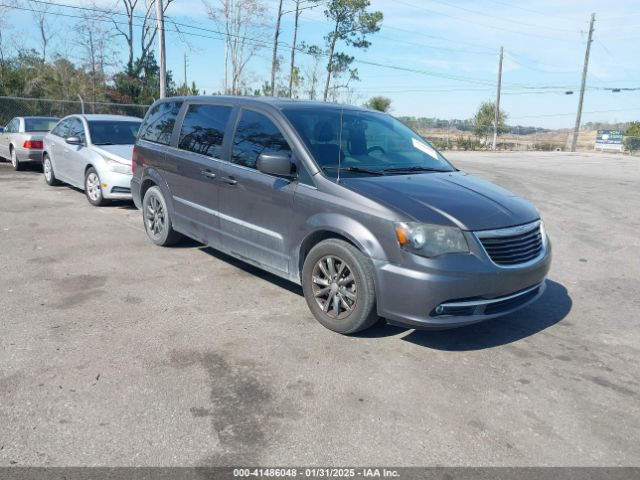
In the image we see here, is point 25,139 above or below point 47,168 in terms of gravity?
above

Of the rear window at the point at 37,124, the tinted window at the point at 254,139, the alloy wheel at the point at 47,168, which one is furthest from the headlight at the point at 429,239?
the rear window at the point at 37,124

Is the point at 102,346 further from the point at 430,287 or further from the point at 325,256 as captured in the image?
the point at 430,287

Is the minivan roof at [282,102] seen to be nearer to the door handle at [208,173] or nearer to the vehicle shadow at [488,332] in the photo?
the door handle at [208,173]

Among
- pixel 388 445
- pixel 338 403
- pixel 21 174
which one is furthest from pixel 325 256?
pixel 21 174

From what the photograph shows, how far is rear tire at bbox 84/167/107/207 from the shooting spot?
8953 millimetres

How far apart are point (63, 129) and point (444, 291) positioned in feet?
30.7

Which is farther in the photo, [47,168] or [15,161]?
[15,161]

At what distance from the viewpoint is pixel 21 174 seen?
13.3m

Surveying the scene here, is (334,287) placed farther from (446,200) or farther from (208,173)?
(208,173)

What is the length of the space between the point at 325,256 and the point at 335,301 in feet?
1.20

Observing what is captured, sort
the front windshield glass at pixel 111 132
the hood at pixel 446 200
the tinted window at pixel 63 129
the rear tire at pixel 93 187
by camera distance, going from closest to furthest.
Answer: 1. the hood at pixel 446 200
2. the rear tire at pixel 93 187
3. the front windshield glass at pixel 111 132
4. the tinted window at pixel 63 129

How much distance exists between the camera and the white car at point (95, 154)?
344 inches

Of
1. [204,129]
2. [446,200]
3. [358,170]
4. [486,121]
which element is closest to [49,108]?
[204,129]

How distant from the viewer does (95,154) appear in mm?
8906
